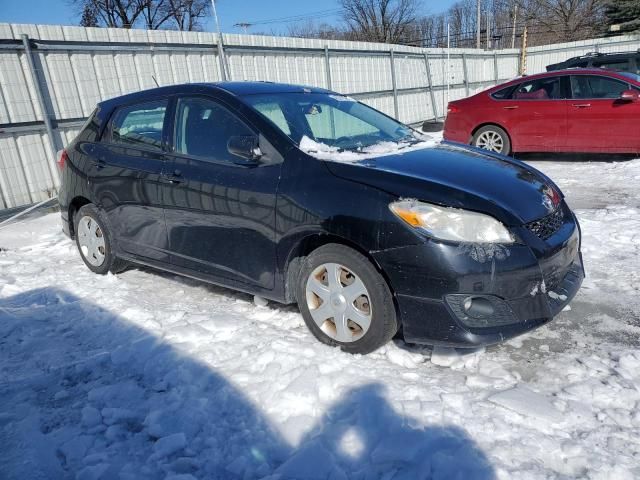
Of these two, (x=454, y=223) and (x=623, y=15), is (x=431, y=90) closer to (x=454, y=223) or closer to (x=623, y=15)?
(x=454, y=223)

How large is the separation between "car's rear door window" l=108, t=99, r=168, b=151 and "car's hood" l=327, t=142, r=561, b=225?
1.63 meters

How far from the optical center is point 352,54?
493 inches

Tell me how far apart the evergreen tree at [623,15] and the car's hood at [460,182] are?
157 feet

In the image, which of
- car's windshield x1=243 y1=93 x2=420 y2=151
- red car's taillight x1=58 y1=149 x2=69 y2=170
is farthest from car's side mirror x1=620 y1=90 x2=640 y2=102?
red car's taillight x1=58 y1=149 x2=69 y2=170

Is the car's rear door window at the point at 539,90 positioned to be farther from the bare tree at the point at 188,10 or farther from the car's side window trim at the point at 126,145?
the bare tree at the point at 188,10

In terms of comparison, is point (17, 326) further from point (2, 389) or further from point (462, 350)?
point (462, 350)

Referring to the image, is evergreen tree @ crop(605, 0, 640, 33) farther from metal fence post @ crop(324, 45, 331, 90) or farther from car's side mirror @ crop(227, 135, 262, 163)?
car's side mirror @ crop(227, 135, 262, 163)

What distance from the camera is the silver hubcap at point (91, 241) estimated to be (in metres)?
4.41

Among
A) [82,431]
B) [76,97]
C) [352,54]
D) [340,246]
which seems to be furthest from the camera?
[352,54]

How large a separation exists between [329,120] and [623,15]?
170ft

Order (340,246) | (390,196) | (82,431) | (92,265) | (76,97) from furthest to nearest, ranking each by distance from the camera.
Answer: (76,97) → (92,265) → (340,246) → (390,196) → (82,431)

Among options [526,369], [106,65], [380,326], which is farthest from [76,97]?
[526,369]

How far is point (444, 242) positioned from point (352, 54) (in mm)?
11048

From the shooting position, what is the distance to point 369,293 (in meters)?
2.75
